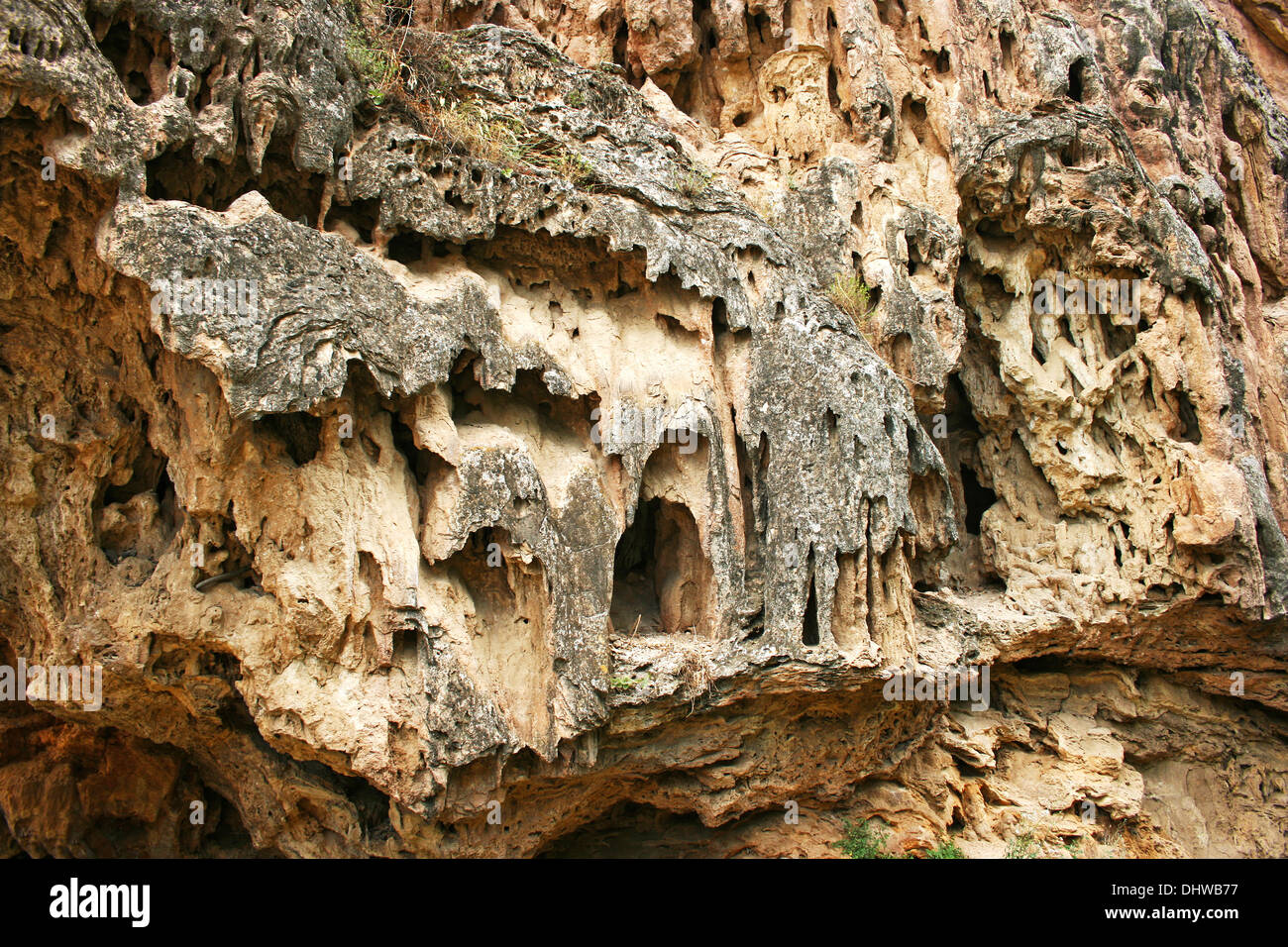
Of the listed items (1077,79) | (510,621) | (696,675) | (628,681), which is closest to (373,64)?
(510,621)

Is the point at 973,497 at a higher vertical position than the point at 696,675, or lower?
higher

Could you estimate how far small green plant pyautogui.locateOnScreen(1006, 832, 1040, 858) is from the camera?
8766mm

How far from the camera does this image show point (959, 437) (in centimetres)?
1061

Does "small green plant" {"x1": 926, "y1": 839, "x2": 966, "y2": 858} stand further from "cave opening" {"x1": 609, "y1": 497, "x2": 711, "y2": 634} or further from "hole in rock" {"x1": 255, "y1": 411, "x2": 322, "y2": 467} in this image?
"hole in rock" {"x1": 255, "y1": 411, "x2": 322, "y2": 467}

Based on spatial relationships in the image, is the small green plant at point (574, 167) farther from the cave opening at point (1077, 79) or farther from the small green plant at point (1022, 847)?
the small green plant at point (1022, 847)

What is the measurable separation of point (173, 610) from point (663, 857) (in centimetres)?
498

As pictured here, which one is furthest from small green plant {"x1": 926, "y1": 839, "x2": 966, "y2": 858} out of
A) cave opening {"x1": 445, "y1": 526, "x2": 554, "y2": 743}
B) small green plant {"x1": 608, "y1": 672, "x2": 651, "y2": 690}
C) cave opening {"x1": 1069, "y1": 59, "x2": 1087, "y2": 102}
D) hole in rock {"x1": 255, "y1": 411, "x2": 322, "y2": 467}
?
cave opening {"x1": 1069, "y1": 59, "x2": 1087, "y2": 102}

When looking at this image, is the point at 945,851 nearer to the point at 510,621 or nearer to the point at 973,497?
the point at 973,497

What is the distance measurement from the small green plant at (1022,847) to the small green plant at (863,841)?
3.92 ft

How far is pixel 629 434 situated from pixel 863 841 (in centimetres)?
438

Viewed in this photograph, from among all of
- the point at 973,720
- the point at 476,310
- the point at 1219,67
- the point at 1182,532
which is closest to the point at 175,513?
the point at 476,310

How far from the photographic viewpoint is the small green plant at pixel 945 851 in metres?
8.59

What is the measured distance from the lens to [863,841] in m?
8.62

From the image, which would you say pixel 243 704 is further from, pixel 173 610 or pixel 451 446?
pixel 451 446
